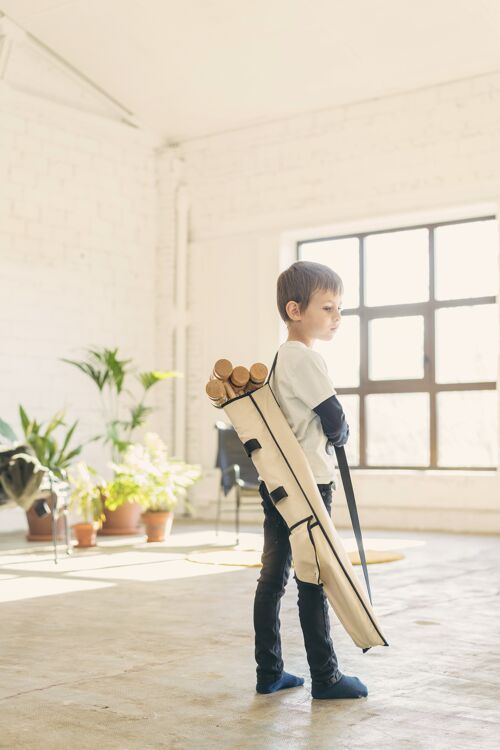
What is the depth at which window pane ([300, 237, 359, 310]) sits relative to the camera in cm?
792

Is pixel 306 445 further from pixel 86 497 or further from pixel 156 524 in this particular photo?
pixel 86 497

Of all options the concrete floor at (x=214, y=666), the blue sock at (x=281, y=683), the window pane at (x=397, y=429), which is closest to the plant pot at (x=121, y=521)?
the window pane at (x=397, y=429)

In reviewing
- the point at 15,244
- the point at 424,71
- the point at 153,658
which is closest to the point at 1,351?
the point at 15,244

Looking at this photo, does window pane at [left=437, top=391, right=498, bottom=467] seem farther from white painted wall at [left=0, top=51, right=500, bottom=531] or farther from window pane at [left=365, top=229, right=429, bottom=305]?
window pane at [left=365, top=229, right=429, bottom=305]

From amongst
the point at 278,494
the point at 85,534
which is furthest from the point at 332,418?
the point at 85,534

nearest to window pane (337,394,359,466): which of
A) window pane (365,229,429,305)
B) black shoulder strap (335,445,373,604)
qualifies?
window pane (365,229,429,305)

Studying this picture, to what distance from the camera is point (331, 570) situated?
2.15m

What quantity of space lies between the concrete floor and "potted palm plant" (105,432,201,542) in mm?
1735

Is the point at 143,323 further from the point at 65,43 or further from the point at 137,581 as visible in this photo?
the point at 137,581

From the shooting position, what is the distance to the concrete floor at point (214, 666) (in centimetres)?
197

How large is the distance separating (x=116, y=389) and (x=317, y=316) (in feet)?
19.5

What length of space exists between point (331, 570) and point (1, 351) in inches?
219

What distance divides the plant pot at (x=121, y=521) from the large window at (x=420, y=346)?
73.0 inches

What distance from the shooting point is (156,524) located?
6.52m
